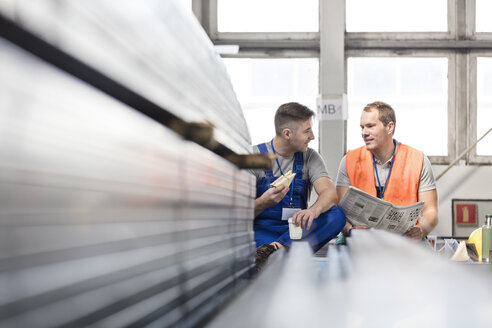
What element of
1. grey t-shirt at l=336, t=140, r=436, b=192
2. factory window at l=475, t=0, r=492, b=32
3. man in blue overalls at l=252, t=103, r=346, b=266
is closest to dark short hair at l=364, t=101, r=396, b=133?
grey t-shirt at l=336, t=140, r=436, b=192

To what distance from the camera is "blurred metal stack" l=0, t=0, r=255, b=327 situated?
14.4 inches

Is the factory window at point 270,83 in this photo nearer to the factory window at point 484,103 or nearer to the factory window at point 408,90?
the factory window at point 408,90

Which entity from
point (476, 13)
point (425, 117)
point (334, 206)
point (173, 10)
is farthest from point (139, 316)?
point (476, 13)

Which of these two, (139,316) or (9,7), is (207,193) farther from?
(9,7)

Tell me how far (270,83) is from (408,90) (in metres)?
1.06

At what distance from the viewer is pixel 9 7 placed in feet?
1.17

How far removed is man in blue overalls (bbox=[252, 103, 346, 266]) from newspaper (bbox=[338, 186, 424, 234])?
0.09 metres

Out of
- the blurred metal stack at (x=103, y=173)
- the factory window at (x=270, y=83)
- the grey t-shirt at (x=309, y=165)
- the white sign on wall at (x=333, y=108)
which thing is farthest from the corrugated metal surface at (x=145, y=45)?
the factory window at (x=270, y=83)

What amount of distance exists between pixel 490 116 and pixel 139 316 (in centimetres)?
412

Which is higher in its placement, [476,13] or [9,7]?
[476,13]

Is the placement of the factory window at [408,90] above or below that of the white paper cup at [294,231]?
above

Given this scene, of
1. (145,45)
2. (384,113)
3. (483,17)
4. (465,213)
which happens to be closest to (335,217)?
(384,113)

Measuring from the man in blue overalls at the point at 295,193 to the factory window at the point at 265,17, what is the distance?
1.53 metres

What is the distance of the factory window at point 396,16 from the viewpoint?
421 cm
